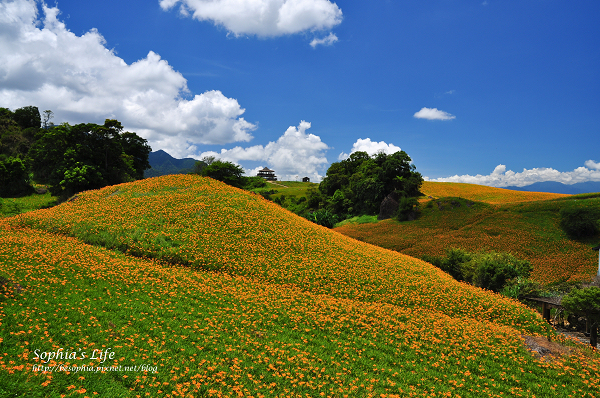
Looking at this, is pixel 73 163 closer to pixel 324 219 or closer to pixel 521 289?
pixel 324 219

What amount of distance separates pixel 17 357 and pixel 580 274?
4010 centimetres

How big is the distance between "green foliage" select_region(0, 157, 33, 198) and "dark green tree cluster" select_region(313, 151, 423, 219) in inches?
2524

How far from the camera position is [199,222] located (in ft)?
84.4

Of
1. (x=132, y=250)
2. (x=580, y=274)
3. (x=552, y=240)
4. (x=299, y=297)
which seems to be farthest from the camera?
(x=552, y=240)

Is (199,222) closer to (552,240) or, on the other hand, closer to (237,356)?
(237,356)

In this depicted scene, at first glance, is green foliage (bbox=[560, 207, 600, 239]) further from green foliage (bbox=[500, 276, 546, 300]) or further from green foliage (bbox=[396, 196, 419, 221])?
green foliage (bbox=[396, 196, 419, 221])

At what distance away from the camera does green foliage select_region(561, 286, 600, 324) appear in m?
15.0

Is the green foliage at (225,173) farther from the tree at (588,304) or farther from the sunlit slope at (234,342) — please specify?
the tree at (588,304)

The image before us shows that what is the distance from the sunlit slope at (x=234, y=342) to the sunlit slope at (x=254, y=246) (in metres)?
2.15

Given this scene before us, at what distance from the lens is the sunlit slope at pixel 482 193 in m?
65.4

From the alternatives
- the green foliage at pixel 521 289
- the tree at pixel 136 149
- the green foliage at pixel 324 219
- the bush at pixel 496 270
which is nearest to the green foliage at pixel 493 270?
the bush at pixel 496 270

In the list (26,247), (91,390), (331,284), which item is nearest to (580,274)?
(331,284)

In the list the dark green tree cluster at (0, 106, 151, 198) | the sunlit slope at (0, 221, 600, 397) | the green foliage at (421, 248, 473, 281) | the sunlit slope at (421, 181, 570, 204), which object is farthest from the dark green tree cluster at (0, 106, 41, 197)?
the sunlit slope at (421, 181, 570, 204)

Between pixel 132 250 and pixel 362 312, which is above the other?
pixel 132 250
